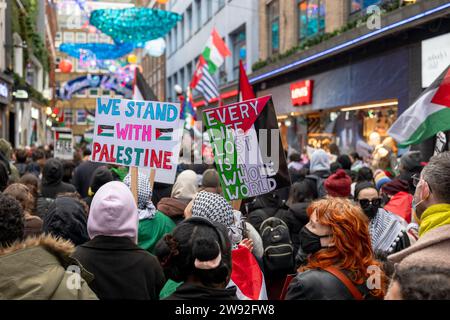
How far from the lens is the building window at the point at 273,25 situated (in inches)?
909

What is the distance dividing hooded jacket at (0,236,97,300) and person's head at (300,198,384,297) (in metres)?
1.28

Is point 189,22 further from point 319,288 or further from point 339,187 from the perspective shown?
point 319,288

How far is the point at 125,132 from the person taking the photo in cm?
534

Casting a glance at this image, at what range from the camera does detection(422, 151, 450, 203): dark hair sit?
311 centimetres

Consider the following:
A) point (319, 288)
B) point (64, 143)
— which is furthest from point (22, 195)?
point (64, 143)

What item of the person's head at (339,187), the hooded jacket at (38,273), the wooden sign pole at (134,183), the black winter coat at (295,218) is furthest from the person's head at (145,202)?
the hooded jacket at (38,273)

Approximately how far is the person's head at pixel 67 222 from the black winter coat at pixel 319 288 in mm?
2754

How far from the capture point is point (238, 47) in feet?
94.8

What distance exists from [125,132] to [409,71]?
10.4m

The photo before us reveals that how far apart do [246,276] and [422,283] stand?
1923mm

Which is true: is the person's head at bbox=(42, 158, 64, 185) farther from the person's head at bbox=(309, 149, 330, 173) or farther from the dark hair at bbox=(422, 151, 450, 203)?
the dark hair at bbox=(422, 151, 450, 203)

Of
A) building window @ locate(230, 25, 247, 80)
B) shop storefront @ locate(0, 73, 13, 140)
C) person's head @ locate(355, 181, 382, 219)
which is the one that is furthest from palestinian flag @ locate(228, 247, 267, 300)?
building window @ locate(230, 25, 247, 80)

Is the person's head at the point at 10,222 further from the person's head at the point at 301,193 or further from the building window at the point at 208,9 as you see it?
the building window at the point at 208,9
